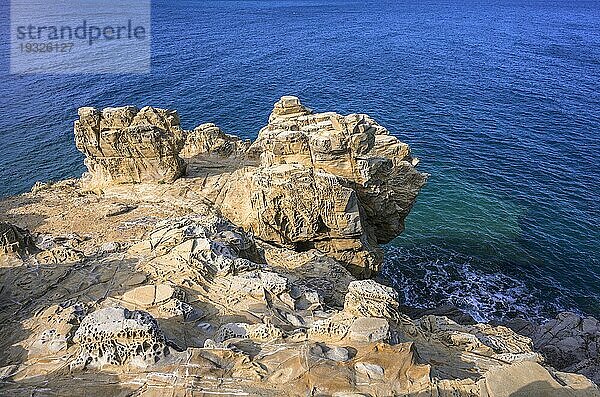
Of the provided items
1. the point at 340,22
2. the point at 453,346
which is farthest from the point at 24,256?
the point at 340,22

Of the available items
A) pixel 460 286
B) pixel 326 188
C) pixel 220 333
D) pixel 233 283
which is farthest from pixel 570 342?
pixel 220 333

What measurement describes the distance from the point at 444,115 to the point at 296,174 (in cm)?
3962

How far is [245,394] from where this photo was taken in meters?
8.52

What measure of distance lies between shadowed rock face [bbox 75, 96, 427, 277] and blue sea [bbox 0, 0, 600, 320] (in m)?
9.02

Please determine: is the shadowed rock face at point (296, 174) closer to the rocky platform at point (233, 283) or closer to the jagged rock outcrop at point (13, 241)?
the rocky platform at point (233, 283)

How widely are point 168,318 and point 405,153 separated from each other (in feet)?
56.0

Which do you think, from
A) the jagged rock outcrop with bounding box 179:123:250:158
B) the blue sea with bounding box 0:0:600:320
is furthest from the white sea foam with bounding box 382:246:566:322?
the jagged rock outcrop with bounding box 179:123:250:158

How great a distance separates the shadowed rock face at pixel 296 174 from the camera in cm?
2180

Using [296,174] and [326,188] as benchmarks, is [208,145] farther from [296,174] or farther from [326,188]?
[326,188]

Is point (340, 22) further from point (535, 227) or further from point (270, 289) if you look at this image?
point (270, 289)

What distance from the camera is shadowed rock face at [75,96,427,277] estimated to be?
71.5 feet

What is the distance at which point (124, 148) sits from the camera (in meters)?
27.1

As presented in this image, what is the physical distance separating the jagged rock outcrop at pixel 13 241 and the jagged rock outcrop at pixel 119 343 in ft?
28.3

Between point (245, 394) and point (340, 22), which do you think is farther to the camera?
point (340, 22)
